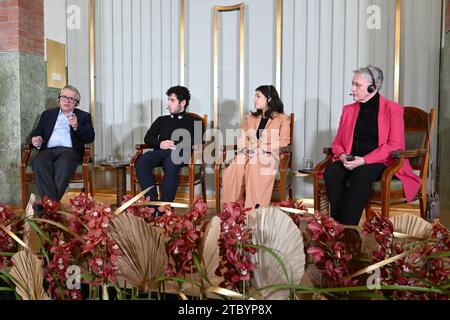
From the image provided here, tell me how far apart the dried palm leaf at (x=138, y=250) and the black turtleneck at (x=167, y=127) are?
12.1 feet

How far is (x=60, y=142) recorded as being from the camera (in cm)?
420

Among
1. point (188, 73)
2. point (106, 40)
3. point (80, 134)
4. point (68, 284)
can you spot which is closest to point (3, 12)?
point (106, 40)

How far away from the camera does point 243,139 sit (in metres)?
3.94

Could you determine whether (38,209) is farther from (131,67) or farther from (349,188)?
(131,67)

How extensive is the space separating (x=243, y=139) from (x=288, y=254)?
3522 millimetres

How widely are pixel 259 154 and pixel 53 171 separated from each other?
1875 mm

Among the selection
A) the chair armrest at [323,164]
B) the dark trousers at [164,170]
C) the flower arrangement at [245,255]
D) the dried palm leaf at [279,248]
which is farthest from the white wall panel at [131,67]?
the dried palm leaf at [279,248]

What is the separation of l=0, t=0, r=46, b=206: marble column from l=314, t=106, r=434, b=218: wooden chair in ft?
10.4

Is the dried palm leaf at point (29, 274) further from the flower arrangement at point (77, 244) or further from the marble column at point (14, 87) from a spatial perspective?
the marble column at point (14, 87)

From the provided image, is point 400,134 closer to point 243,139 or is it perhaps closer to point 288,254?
point 243,139

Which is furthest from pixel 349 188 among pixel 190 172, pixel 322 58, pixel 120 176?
pixel 120 176

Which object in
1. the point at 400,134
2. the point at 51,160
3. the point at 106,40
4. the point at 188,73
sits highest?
the point at 106,40

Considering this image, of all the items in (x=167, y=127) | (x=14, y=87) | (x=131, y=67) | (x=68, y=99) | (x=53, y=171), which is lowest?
(x=53, y=171)

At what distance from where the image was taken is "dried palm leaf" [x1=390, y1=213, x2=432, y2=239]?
500 mm
